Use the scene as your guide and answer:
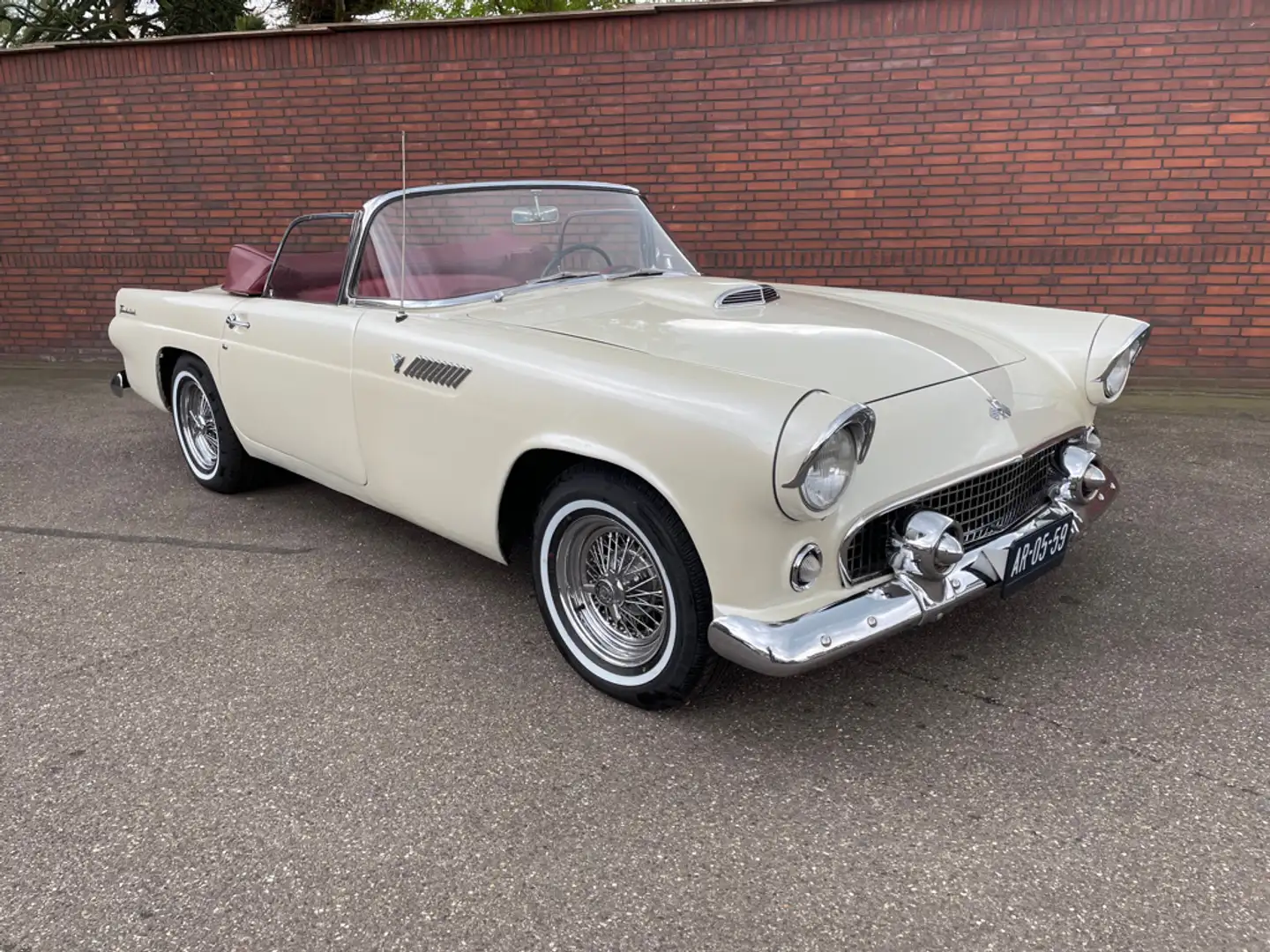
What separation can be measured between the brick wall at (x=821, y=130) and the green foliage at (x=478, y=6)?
9.31 m

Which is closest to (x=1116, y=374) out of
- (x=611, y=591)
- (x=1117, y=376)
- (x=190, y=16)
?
(x=1117, y=376)

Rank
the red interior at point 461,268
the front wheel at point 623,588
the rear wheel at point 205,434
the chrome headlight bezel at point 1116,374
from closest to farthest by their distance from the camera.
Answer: the front wheel at point 623,588 → the chrome headlight bezel at point 1116,374 → the red interior at point 461,268 → the rear wheel at point 205,434

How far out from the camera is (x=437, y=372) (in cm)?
280

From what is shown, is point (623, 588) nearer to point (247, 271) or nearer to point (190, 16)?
point (247, 271)

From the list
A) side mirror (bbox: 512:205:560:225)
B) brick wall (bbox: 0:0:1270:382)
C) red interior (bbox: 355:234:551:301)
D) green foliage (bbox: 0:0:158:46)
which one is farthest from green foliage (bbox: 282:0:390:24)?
red interior (bbox: 355:234:551:301)

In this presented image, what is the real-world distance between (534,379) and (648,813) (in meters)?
1.16

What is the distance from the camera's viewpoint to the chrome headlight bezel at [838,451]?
6.48 ft

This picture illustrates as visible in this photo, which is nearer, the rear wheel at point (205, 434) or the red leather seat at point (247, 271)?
the red leather seat at point (247, 271)

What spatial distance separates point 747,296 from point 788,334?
0.51 m

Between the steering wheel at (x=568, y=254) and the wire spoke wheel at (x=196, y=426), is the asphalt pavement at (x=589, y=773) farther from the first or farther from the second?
the steering wheel at (x=568, y=254)

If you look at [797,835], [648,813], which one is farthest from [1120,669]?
[648,813]

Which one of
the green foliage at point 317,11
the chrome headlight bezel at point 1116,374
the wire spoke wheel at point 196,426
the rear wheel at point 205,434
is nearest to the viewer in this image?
the chrome headlight bezel at point 1116,374

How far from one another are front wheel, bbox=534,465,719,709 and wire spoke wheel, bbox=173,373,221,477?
247 cm

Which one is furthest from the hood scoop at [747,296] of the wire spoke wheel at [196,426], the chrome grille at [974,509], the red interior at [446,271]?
the wire spoke wheel at [196,426]
